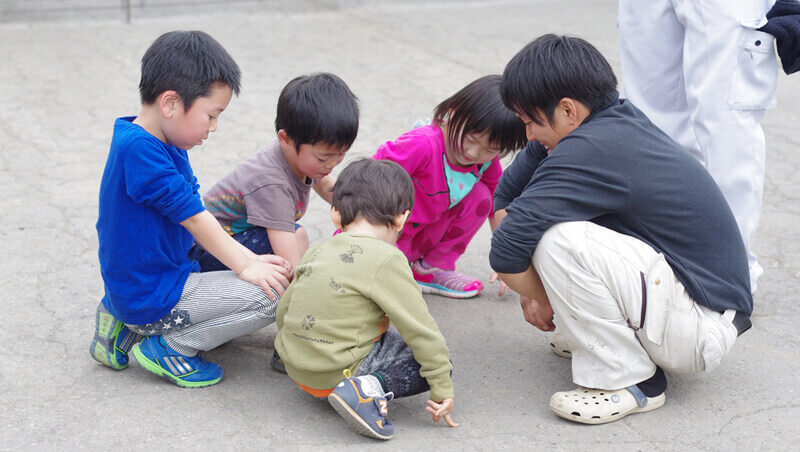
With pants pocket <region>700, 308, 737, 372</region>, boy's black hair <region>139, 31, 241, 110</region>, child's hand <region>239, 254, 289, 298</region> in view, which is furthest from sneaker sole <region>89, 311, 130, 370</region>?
pants pocket <region>700, 308, 737, 372</region>

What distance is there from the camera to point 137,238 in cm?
219

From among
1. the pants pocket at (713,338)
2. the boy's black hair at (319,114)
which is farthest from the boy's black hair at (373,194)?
the pants pocket at (713,338)

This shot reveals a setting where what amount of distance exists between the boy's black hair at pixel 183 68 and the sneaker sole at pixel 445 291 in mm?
1152

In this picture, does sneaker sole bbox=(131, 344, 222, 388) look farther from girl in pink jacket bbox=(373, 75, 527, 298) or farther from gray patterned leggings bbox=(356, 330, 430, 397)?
girl in pink jacket bbox=(373, 75, 527, 298)

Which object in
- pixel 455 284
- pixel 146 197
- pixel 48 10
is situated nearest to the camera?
pixel 146 197

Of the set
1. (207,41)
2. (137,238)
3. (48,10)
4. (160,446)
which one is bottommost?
(48,10)

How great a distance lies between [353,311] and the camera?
205 centimetres

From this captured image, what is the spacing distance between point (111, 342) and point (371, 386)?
2.56 feet

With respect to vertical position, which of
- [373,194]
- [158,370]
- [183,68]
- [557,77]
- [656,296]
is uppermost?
[557,77]

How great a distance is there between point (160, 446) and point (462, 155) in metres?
1.34

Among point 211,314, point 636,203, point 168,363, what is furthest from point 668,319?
point 168,363

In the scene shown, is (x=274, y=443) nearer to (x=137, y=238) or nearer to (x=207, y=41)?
(x=137, y=238)

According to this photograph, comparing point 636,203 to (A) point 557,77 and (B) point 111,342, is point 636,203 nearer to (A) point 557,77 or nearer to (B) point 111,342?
(A) point 557,77

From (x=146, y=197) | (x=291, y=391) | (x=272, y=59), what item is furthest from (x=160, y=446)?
(x=272, y=59)
